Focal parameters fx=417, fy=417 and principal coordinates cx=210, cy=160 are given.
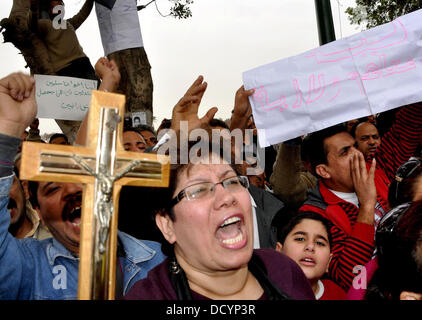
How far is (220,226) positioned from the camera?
158cm

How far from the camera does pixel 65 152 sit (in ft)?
3.95

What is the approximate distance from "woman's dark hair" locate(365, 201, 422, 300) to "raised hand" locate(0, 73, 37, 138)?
129cm

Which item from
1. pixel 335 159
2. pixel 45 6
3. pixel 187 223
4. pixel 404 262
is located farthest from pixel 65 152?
pixel 45 6

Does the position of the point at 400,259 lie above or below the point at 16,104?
below

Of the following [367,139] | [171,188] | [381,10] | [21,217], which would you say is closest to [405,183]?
[171,188]

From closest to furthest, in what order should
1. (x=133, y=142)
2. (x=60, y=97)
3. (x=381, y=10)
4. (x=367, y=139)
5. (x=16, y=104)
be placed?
1. (x=16, y=104)
2. (x=60, y=97)
3. (x=133, y=142)
4. (x=367, y=139)
5. (x=381, y=10)

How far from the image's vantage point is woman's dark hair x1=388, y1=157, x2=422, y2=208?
86.4 inches

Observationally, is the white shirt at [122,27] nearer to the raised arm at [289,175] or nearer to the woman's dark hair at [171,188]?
the raised arm at [289,175]

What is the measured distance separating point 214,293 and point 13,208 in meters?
1.34

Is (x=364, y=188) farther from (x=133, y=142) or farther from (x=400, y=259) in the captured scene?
(x=133, y=142)

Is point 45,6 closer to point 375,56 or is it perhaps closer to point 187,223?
point 375,56

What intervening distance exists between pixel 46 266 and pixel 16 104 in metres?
0.74

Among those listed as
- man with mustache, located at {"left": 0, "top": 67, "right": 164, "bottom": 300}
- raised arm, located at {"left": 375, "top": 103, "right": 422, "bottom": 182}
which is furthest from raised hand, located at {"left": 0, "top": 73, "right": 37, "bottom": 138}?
raised arm, located at {"left": 375, "top": 103, "right": 422, "bottom": 182}

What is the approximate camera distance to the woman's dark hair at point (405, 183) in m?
2.19
